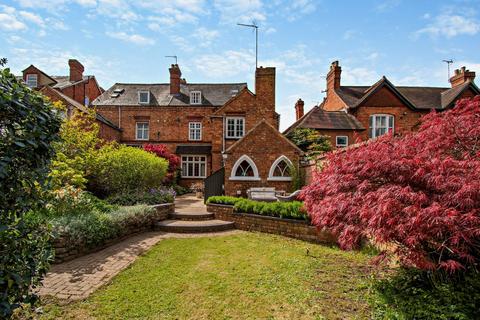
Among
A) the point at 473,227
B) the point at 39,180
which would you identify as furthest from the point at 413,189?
the point at 39,180

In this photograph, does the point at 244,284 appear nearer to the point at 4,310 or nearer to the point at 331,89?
the point at 4,310

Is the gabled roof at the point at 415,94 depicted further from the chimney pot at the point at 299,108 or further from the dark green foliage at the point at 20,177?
the dark green foliage at the point at 20,177

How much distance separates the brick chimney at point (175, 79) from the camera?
82.3 ft

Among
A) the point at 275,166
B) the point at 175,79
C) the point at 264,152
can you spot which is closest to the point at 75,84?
the point at 175,79

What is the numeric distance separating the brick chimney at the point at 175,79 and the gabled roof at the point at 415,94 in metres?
14.7

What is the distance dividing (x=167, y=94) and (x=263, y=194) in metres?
17.0

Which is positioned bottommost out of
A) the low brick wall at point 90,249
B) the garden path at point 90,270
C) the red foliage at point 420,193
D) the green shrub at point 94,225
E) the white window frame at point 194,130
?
the garden path at point 90,270

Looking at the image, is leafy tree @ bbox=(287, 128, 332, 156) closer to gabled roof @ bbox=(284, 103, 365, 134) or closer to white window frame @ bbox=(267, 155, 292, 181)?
gabled roof @ bbox=(284, 103, 365, 134)

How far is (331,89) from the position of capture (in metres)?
24.4

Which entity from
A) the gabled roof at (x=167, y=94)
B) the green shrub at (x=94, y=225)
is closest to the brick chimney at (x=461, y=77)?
the gabled roof at (x=167, y=94)

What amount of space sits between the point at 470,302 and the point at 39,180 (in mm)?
5461

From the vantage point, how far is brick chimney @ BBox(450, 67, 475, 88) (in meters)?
22.4

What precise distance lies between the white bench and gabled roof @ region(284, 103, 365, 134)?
6920 mm

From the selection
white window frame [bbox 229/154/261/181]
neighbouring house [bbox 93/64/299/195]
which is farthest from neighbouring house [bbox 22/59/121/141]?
white window frame [bbox 229/154/261/181]
